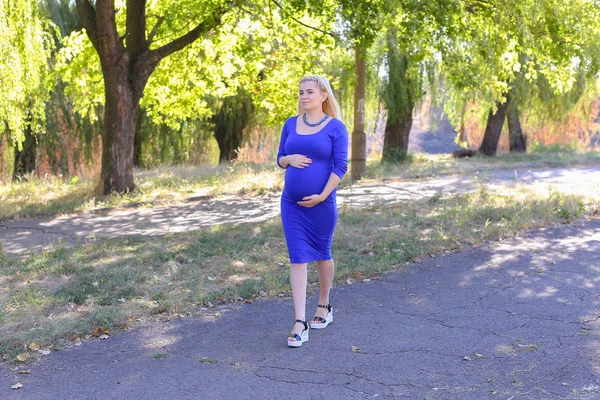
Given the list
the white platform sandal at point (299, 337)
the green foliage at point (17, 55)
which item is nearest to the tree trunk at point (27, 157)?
the green foliage at point (17, 55)

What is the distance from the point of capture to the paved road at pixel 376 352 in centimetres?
439

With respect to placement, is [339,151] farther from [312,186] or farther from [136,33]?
[136,33]

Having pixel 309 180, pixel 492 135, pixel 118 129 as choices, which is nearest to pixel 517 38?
pixel 118 129

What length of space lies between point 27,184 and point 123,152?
3.40 meters

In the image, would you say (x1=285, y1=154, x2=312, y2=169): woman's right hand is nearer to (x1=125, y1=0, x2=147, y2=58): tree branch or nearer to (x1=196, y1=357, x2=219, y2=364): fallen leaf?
(x1=196, y1=357, x2=219, y2=364): fallen leaf

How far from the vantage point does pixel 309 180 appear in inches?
214

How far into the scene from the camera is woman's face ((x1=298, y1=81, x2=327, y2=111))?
5.47 meters

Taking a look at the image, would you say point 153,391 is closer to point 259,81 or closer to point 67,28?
point 259,81

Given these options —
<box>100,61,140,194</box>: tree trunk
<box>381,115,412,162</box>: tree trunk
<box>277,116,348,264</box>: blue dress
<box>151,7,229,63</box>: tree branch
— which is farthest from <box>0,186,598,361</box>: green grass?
<box>381,115,412,162</box>: tree trunk

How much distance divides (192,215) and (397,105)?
40.6 feet

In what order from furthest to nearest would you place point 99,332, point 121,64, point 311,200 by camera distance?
Result: point 121,64, point 99,332, point 311,200

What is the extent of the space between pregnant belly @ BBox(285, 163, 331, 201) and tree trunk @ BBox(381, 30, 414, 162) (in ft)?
56.8

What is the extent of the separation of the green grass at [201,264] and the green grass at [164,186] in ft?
13.4

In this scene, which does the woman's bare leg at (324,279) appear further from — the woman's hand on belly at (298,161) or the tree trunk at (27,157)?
the tree trunk at (27,157)
